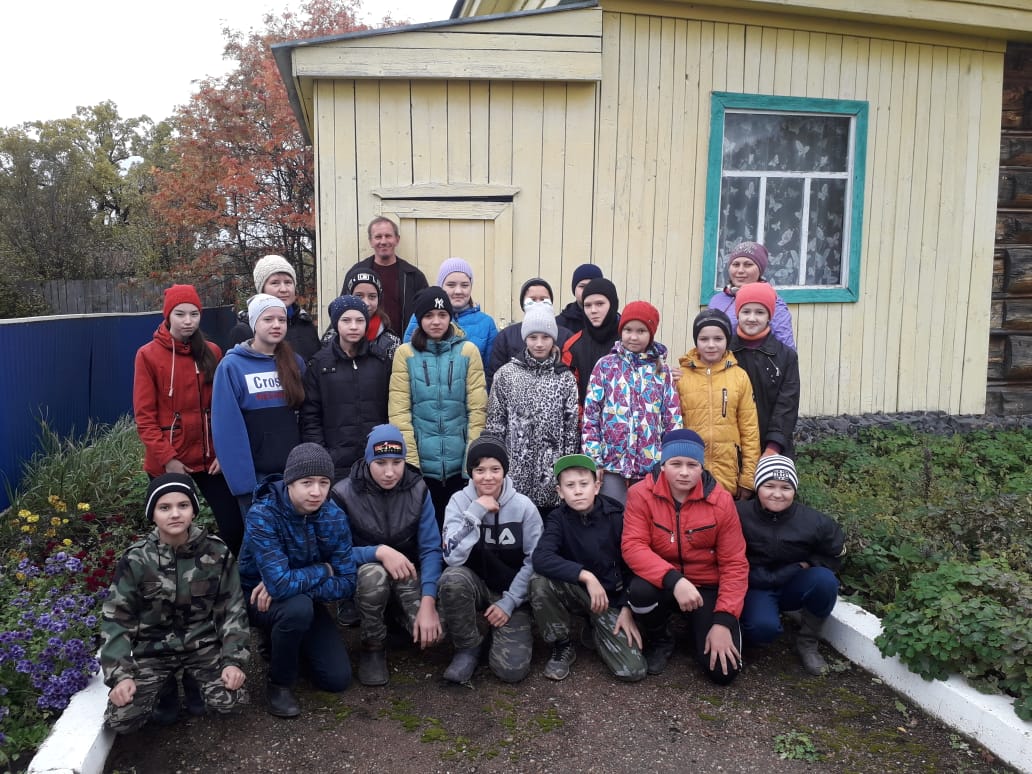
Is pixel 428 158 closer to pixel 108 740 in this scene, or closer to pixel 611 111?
pixel 611 111

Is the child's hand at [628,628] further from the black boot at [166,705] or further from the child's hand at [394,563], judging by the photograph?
the black boot at [166,705]

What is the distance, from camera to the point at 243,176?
50.4ft

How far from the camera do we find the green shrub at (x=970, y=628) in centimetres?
305

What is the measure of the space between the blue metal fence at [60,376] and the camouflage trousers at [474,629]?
3.47 m

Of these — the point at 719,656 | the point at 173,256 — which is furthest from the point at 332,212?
the point at 173,256

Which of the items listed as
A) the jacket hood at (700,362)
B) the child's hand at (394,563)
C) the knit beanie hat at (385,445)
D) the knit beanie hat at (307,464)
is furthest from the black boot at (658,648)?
the knit beanie hat at (307,464)

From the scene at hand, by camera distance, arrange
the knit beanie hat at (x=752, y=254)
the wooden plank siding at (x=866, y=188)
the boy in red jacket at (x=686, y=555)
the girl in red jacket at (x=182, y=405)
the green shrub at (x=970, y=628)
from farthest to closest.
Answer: the wooden plank siding at (x=866, y=188), the knit beanie hat at (x=752, y=254), the girl in red jacket at (x=182, y=405), the boy in red jacket at (x=686, y=555), the green shrub at (x=970, y=628)

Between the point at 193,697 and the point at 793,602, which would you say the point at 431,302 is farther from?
the point at 793,602

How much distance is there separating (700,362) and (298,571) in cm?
222

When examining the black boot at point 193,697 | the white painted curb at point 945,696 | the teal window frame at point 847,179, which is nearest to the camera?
the white painted curb at point 945,696

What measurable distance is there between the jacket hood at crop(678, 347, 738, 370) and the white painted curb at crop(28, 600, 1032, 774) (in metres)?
1.42

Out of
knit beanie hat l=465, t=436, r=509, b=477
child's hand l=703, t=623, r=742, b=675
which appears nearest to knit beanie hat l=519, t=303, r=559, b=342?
knit beanie hat l=465, t=436, r=509, b=477

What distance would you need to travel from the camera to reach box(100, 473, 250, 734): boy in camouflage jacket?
3.06 m

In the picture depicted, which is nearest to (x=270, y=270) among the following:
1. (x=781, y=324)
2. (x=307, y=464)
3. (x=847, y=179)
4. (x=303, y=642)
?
(x=307, y=464)
